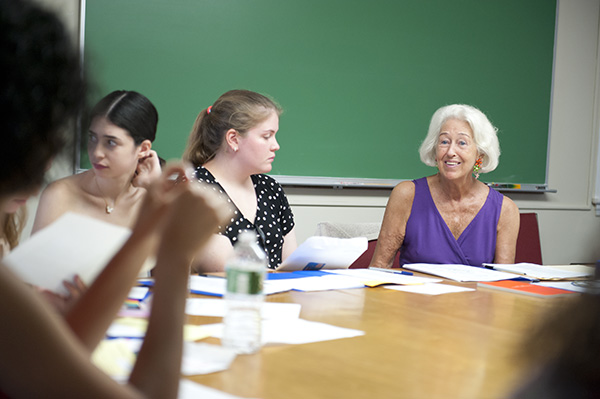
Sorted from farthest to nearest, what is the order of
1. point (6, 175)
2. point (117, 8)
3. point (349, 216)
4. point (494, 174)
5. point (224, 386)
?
point (494, 174) < point (349, 216) < point (117, 8) < point (224, 386) < point (6, 175)

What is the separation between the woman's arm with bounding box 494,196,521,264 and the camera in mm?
2898

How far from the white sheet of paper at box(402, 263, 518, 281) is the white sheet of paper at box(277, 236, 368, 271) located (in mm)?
270

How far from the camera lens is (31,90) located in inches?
24.1

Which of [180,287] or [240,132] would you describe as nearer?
[180,287]

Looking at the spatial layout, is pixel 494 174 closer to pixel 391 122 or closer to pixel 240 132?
pixel 391 122

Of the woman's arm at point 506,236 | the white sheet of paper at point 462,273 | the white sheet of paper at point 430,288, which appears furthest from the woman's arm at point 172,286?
the woman's arm at point 506,236

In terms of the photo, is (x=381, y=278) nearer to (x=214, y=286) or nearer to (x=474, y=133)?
(x=214, y=286)

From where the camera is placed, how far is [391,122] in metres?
4.06

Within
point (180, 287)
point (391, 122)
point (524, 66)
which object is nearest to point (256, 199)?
point (391, 122)

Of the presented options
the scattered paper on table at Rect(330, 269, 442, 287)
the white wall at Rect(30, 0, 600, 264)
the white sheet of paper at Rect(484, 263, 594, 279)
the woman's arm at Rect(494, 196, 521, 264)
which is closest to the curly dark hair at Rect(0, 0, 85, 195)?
the scattered paper on table at Rect(330, 269, 442, 287)

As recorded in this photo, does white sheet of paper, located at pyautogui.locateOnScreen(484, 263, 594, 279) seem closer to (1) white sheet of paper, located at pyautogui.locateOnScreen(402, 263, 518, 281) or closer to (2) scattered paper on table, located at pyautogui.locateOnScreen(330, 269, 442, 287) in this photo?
(1) white sheet of paper, located at pyautogui.locateOnScreen(402, 263, 518, 281)

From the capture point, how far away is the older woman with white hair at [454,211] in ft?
9.39

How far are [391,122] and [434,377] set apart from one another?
123 inches

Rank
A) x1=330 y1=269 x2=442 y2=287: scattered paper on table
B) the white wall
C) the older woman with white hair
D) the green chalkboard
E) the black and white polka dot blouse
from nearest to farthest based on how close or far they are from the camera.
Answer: x1=330 y1=269 x2=442 y2=287: scattered paper on table
the black and white polka dot blouse
the older woman with white hair
the green chalkboard
the white wall
